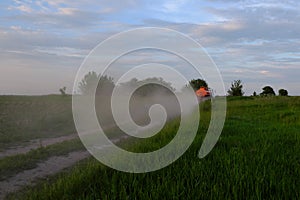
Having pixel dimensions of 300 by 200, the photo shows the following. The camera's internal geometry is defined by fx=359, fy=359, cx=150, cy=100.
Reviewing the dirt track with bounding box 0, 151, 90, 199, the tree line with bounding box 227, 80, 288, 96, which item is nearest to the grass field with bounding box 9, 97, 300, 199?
the dirt track with bounding box 0, 151, 90, 199

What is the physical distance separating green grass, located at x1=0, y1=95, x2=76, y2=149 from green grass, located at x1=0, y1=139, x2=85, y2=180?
2.01 m

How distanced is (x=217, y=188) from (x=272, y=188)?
0.68m

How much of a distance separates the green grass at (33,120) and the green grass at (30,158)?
201cm

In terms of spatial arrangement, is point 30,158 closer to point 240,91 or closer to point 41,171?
point 41,171

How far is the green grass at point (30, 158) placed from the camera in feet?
25.0

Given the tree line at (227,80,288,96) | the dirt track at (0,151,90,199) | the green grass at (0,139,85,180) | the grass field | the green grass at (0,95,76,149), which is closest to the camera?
the grass field

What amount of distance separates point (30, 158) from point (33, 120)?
954cm

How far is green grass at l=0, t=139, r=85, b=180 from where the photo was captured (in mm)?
7613

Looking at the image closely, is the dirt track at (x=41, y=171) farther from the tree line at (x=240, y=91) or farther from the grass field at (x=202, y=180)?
the tree line at (x=240, y=91)

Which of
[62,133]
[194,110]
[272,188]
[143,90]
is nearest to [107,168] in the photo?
[272,188]

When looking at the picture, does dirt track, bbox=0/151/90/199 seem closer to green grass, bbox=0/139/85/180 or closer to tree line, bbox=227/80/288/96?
green grass, bbox=0/139/85/180

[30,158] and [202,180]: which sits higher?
[202,180]

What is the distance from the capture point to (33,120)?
17812 mm

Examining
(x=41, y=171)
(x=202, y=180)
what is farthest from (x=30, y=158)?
(x=202, y=180)
